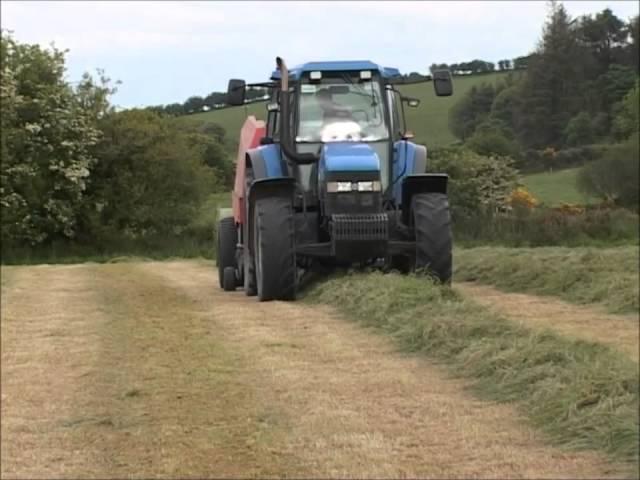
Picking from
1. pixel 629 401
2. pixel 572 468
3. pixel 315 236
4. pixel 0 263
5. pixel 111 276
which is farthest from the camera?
pixel 0 263

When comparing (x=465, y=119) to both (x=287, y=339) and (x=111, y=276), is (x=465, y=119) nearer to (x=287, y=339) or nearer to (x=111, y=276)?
(x=111, y=276)

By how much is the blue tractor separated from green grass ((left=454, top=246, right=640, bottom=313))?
1495 millimetres

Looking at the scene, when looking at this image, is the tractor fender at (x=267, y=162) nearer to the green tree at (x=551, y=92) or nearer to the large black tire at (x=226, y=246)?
the large black tire at (x=226, y=246)

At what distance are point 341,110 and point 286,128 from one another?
0.59 metres

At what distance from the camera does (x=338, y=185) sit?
9.50 meters

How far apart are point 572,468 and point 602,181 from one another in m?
30.3

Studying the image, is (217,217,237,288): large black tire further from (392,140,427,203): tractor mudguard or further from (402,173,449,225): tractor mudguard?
(402,173,449,225): tractor mudguard

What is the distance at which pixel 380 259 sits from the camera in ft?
33.5

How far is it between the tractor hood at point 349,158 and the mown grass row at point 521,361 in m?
1.00

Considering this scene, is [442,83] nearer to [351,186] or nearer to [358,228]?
[351,186]

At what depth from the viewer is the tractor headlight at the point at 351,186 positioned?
950 centimetres

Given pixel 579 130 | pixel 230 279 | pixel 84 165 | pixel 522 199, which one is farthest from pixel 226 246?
pixel 579 130

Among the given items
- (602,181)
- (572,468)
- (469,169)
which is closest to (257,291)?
(572,468)

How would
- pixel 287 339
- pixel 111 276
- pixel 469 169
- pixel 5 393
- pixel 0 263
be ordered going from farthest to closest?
1. pixel 0 263
2. pixel 469 169
3. pixel 111 276
4. pixel 287 339
5. pixel 5 393
